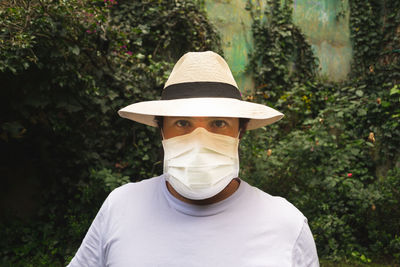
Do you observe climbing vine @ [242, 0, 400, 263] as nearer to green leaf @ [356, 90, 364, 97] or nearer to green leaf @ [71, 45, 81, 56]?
green leaf @ [356, 90, 364, 97]

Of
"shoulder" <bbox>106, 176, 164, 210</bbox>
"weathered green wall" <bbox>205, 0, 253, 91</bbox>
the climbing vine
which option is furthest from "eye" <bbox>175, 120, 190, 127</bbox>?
"weathered green wall" <bbox>205, 0, 253, 91</bbox>

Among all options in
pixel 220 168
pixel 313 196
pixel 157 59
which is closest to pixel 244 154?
pixel 313 196

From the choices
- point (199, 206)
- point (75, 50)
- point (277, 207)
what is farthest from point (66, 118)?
point (277, 207)

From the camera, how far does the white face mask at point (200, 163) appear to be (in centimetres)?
134

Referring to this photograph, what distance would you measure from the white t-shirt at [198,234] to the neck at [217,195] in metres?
0.03

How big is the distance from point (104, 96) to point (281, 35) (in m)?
3.54

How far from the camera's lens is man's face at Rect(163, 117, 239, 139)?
4.55 feet

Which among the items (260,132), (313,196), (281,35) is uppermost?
(281,35)

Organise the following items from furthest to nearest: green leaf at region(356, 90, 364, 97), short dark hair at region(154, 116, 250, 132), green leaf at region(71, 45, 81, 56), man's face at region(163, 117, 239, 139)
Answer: green leaf at region(356, 90, 364, 97) → green leaf at region(71, 45, 81, 56) → short dark hair at region(154, 116, 250, 132) → man's face at region(163, 117, 239, 139)

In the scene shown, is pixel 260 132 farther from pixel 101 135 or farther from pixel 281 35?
pixel 281 35

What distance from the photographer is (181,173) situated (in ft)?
4.53

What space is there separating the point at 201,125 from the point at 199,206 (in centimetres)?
33

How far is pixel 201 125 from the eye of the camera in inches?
54.7

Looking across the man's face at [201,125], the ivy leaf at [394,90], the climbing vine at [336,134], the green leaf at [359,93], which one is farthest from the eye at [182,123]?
the green leaf at [359,93]
